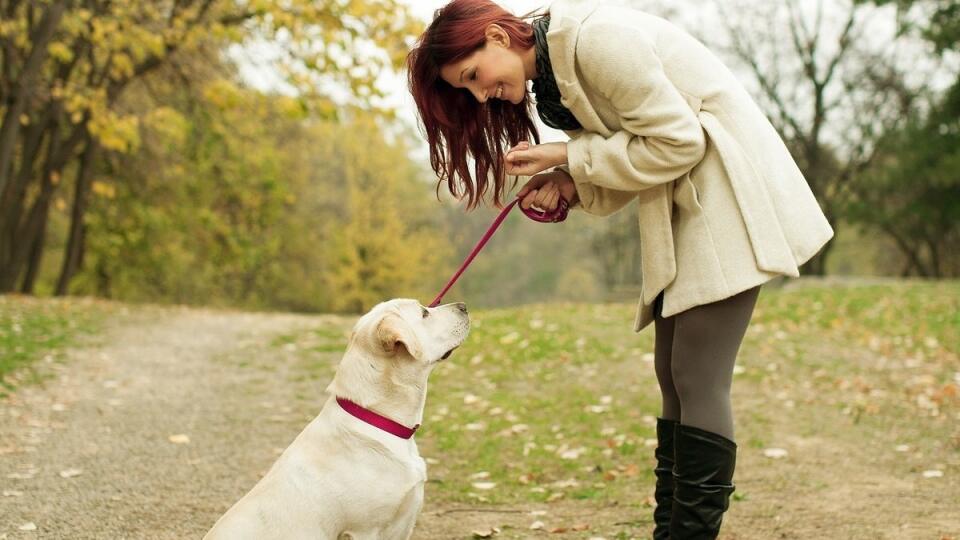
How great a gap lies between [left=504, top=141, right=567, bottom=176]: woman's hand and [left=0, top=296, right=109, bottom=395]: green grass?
6.15 meters

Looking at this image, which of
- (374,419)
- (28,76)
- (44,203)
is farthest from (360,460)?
(44,203)

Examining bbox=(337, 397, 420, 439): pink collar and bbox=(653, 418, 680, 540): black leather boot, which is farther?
bbox=(653, 418, 680, 540): black leather boot

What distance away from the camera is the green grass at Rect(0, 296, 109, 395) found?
335 inches

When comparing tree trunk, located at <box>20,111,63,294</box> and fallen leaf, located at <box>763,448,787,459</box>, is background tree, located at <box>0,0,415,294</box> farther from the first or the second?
fallen leaf, located at <box>763,448,787,459</box>

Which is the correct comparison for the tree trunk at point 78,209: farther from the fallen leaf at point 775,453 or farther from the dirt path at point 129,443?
the fallen leaf at point 775,453

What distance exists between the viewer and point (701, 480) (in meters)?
2.99

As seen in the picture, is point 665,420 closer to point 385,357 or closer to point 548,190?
point 548,190

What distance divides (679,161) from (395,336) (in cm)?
117

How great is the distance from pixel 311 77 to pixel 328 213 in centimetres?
2490

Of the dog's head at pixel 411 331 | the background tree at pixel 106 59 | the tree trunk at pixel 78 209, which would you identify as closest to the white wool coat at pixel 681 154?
the dog's head at pixel 411 331

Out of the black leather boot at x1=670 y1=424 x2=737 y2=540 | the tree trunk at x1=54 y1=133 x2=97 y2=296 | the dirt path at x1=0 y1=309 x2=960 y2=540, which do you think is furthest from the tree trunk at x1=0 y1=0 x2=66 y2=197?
the black leather boot at x1=670 y1=424 x2=737 y2=540

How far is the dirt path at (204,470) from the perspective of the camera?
4.30m

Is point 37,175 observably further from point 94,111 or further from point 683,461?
point 683,461

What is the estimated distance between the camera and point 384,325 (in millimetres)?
3162
